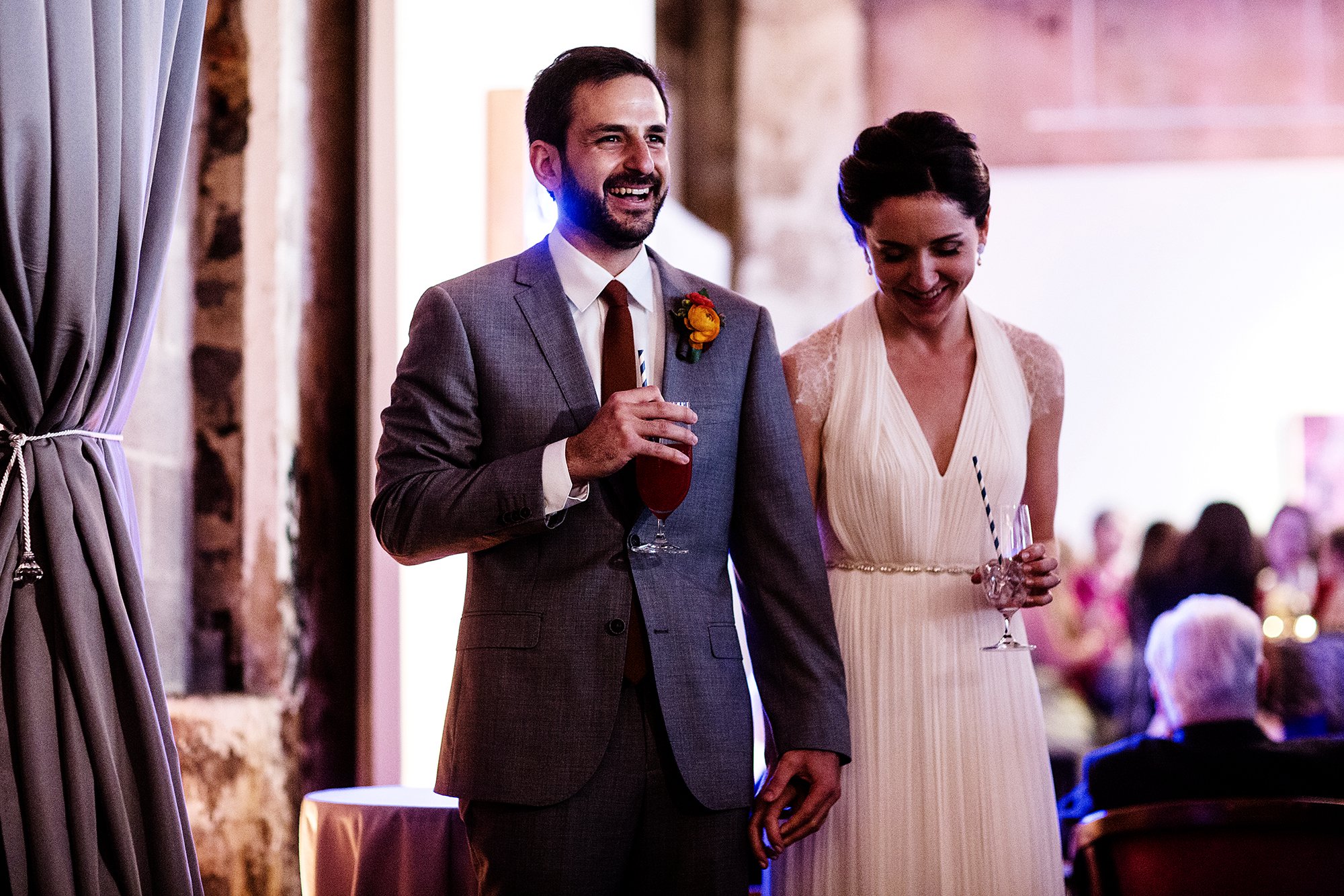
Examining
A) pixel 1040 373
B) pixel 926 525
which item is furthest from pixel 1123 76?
pixel 926 525

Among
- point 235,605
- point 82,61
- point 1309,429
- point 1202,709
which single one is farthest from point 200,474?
point 1309,429

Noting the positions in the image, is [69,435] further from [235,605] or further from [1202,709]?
[1202,709]

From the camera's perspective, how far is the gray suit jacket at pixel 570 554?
1913mm

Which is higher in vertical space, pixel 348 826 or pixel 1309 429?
pixel 1309 429

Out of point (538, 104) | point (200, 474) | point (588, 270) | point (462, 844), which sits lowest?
point (462, 844)

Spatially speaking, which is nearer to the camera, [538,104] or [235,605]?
[538,104]

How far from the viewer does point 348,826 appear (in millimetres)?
2762

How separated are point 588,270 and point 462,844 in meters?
1.32

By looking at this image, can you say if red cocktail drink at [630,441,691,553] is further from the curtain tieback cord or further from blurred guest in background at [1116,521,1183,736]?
blurred guest in background at [1116,521,1183,736]

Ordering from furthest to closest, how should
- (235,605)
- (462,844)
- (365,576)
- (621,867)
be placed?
(365,576) → (235,605) → (462,844) → (621,867)

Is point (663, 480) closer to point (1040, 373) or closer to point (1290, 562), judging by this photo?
point (1040, 373)

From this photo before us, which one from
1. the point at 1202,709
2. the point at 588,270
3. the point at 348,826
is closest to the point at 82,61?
the point at 588,270

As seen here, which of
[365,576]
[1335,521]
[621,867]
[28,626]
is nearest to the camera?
[621,867]

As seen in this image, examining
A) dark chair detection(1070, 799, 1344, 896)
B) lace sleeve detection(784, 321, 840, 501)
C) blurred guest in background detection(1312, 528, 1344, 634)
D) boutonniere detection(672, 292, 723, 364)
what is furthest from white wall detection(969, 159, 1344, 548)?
boutonniere detection(672, 292, 723, 364)
